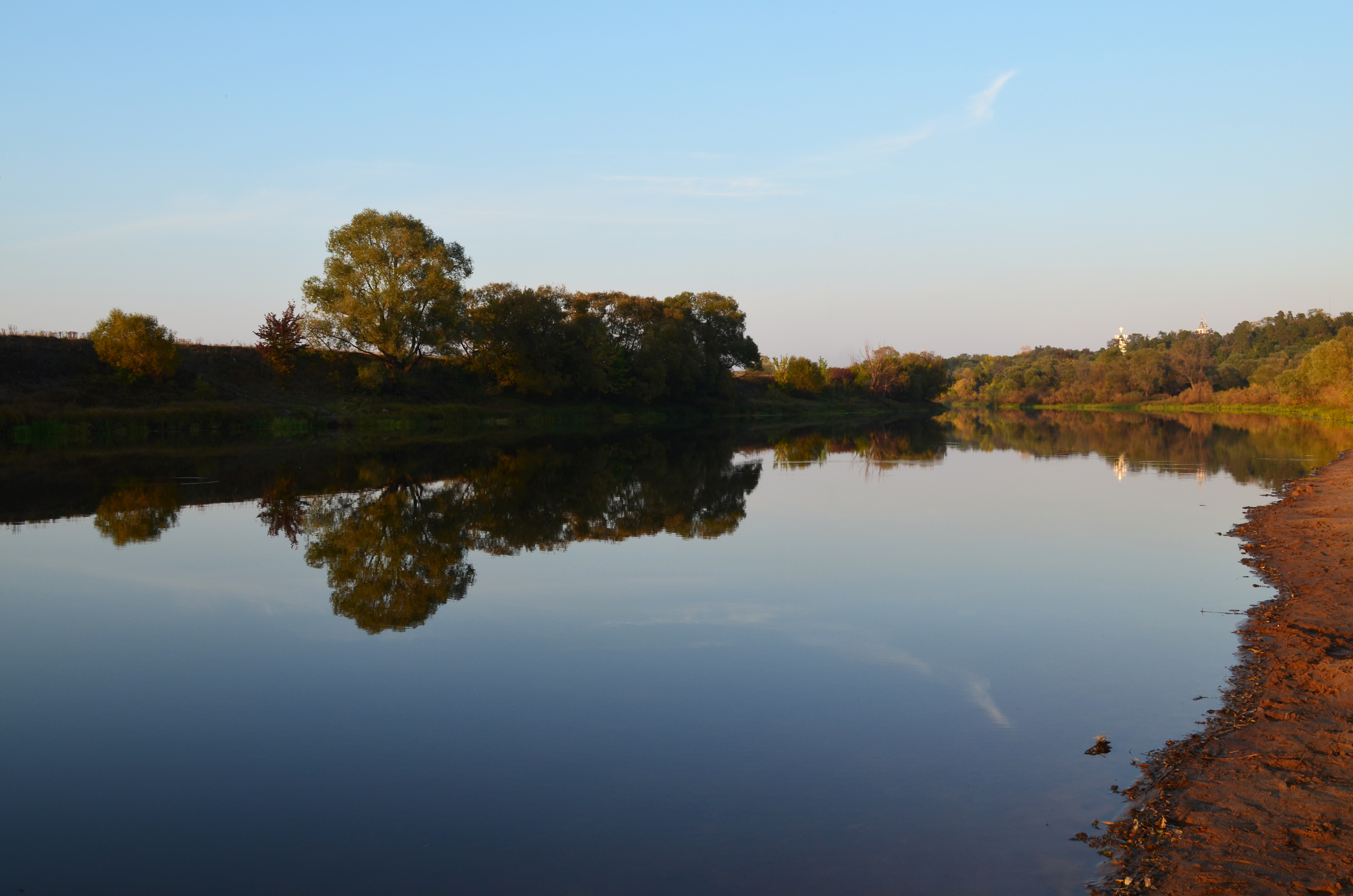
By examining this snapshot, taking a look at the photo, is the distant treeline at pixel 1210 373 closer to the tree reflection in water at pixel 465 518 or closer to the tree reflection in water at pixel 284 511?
the tree reflection in water at pixel 465 518

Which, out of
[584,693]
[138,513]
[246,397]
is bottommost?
[584,693]

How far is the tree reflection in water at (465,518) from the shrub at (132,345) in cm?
2265

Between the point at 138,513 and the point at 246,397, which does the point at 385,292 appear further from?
the point at 138,513

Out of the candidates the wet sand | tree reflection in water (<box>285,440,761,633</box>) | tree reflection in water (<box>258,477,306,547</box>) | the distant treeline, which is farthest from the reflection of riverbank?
tree reflection in water (<box>258,477,306,547</box>)

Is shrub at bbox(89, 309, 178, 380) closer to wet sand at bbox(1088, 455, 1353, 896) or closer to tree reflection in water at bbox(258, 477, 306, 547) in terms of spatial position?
tree reflection in water at bbox(258, 477, 306, 547)

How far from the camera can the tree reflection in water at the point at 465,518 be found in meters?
11.0

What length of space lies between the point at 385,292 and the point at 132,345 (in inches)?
509

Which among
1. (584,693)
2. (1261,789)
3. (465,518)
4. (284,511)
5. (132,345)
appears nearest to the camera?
(1261,789)

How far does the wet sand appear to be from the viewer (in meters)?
4.34

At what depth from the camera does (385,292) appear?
50.1 meters

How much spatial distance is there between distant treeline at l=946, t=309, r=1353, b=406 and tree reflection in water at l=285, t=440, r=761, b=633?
60515mm

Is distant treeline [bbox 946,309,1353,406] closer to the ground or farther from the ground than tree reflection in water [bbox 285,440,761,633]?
farther from the ground

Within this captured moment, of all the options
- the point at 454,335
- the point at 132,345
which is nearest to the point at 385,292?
the point at 454,335

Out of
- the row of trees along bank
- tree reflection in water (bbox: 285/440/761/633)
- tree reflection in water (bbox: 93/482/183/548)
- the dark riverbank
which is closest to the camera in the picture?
tree reflection in water (bbox: 285/440/761/633)
